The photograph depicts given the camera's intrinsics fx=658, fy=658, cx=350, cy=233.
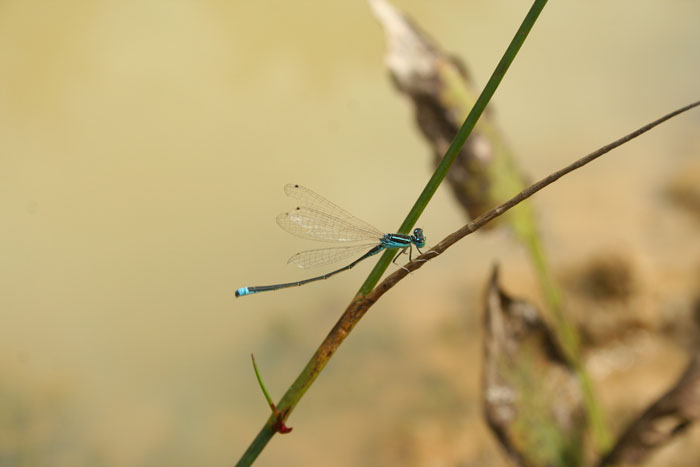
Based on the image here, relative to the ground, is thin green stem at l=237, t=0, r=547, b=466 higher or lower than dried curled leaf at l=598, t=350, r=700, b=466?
higher

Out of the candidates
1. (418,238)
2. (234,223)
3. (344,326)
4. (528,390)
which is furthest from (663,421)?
(234,223)

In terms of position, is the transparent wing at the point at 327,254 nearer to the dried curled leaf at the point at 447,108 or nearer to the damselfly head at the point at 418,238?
the damselfly head at the point at 418,238

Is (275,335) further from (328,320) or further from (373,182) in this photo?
(373,182)

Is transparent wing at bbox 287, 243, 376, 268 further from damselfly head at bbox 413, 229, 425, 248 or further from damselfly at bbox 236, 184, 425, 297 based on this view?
damselfly head at bbox 413, 229, 425, 248

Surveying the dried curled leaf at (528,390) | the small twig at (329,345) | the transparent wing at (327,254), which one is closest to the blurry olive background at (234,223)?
the dried curled leaf at (528,390)

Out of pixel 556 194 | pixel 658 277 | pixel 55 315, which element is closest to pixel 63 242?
pixel 55 315

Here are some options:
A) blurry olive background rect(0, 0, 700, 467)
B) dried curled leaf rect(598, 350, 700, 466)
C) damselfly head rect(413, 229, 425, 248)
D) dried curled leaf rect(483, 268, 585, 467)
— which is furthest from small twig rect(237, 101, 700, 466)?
blurry olive background rect(0, 0, 700, 467)

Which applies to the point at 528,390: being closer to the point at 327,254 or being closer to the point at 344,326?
the point at 327,254
